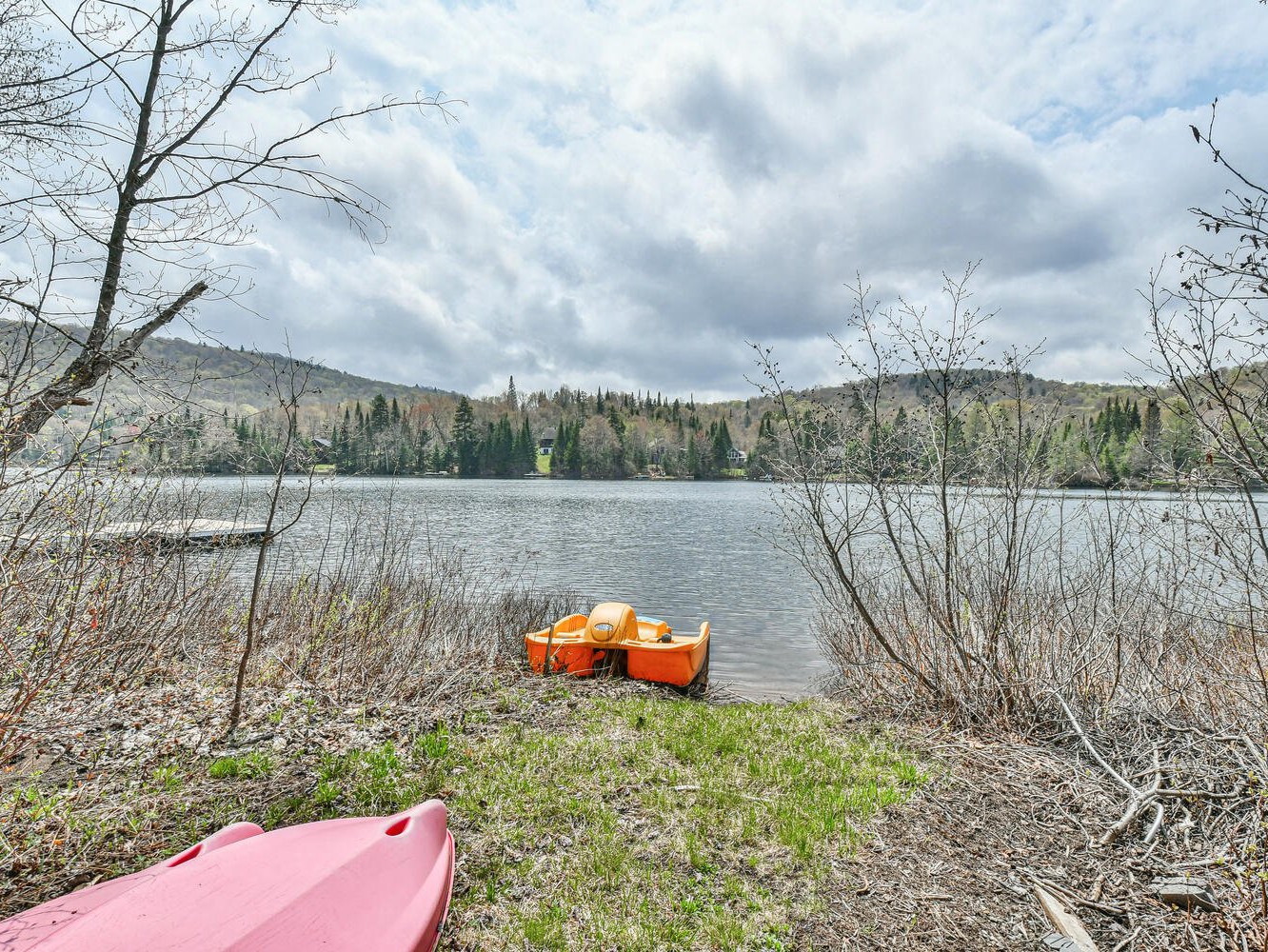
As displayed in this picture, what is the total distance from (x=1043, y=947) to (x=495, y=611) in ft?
32.4

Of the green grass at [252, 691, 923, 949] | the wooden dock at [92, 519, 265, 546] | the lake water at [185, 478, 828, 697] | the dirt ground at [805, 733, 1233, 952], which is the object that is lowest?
the lake water at [185, 478, 828, 697]

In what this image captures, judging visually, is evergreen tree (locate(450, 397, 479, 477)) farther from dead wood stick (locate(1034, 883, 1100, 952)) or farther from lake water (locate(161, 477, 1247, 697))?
dead wood stick (locate(1034, 883, 1100, 952))

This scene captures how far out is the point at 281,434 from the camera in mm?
6289

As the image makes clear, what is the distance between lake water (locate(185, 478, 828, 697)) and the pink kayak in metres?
4.24

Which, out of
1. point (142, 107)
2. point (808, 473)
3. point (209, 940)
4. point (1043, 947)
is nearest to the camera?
A: point (209, 940)

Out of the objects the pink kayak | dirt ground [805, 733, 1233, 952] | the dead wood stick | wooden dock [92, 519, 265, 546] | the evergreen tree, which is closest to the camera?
the pink kayak

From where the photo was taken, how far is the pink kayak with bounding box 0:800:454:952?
266 centimetres

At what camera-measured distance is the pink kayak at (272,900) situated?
266cm

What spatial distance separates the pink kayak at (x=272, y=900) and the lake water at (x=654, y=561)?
4.24 meters

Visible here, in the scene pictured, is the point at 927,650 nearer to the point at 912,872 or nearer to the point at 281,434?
the point at 912,872

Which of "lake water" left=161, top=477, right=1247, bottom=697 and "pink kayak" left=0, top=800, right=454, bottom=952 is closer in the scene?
"pink kayak" left=0, top=800, right=454, bottom=952

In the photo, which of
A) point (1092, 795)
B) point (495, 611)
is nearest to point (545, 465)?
point (495, 611)

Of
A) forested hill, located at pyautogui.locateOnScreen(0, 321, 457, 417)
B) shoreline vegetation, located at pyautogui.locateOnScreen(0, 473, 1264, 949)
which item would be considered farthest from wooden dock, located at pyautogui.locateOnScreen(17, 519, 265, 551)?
forested hill, located at pyautogui.locateOnScreen(0, 321, 457, 417)

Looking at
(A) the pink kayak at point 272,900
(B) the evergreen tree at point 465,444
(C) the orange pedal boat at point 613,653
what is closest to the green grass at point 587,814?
(A) the pink kayak at point 272,900
